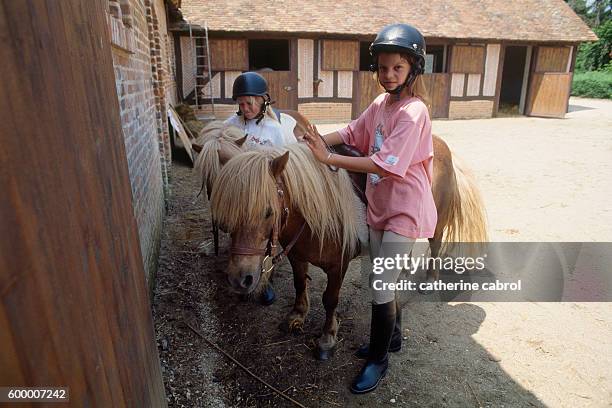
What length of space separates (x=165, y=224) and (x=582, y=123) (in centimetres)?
1771

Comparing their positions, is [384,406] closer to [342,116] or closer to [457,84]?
[342,116]

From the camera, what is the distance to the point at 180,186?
6.62 m

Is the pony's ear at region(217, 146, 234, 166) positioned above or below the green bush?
below

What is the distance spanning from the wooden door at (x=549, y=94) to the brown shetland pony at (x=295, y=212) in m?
17.8

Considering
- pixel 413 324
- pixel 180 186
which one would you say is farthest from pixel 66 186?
pixel 180 186

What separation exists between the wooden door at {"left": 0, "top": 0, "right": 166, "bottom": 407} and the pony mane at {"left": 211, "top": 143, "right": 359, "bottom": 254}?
694 mm

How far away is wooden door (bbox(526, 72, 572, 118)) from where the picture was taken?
1686 centimetres

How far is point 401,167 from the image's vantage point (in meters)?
1.94

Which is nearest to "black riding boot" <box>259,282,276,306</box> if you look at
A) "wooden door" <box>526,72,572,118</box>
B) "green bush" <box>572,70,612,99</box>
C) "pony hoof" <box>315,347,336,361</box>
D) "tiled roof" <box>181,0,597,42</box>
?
"pony hoof" <box>315,347,336,361</box>

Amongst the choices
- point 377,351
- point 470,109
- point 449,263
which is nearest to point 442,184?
point 449,263

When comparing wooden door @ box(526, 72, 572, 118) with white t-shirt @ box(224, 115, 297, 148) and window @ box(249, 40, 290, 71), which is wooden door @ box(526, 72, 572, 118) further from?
white t-shirt @ box(224, 115, 297, 148)

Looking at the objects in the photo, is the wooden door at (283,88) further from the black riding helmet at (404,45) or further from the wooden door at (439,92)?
the black riding helmet at (404,45)

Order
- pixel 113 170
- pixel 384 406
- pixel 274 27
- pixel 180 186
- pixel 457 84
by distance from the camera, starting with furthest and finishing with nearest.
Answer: pixel 457 84 < pixel 274 27 < pixel 180 186 < pixel 384 406 < pixel 113 170

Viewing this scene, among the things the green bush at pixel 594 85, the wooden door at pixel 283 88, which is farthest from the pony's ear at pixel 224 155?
the green bush at pixel 594 85
